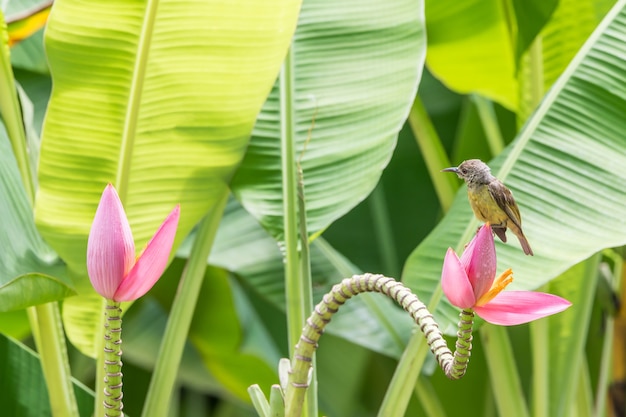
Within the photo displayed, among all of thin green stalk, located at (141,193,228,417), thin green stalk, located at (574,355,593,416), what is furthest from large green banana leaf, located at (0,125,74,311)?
thin green stalk, located at (574,355,593,416)

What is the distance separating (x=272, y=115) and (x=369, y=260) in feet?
2.32

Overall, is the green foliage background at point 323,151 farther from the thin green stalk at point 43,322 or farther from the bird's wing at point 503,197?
the bird's wing at point 503,197

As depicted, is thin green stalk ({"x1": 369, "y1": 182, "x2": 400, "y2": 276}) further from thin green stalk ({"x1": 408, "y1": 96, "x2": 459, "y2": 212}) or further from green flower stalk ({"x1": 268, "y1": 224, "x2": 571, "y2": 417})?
green flower stalk ({"x1": 268, "y1": 224, "x2": 571, "y2": 417})

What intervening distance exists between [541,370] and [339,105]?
0.41 meters

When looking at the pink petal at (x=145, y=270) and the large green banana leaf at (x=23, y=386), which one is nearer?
the pink petal at (x=145, y=270)

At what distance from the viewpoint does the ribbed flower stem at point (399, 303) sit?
385 mm

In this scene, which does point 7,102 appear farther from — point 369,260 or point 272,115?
point 369,260

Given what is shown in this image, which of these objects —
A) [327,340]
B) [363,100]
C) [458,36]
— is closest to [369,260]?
[327,340]

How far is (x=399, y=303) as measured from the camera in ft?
1.38

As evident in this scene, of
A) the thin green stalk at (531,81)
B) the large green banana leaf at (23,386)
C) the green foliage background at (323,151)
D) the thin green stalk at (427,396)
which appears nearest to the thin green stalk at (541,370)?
the green foliage background at (323,151)

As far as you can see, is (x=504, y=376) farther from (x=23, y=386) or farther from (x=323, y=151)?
(x=23, y=386)

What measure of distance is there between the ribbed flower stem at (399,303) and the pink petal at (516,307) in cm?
2

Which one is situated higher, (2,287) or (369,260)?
(369,260)

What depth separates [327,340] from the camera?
148cm
